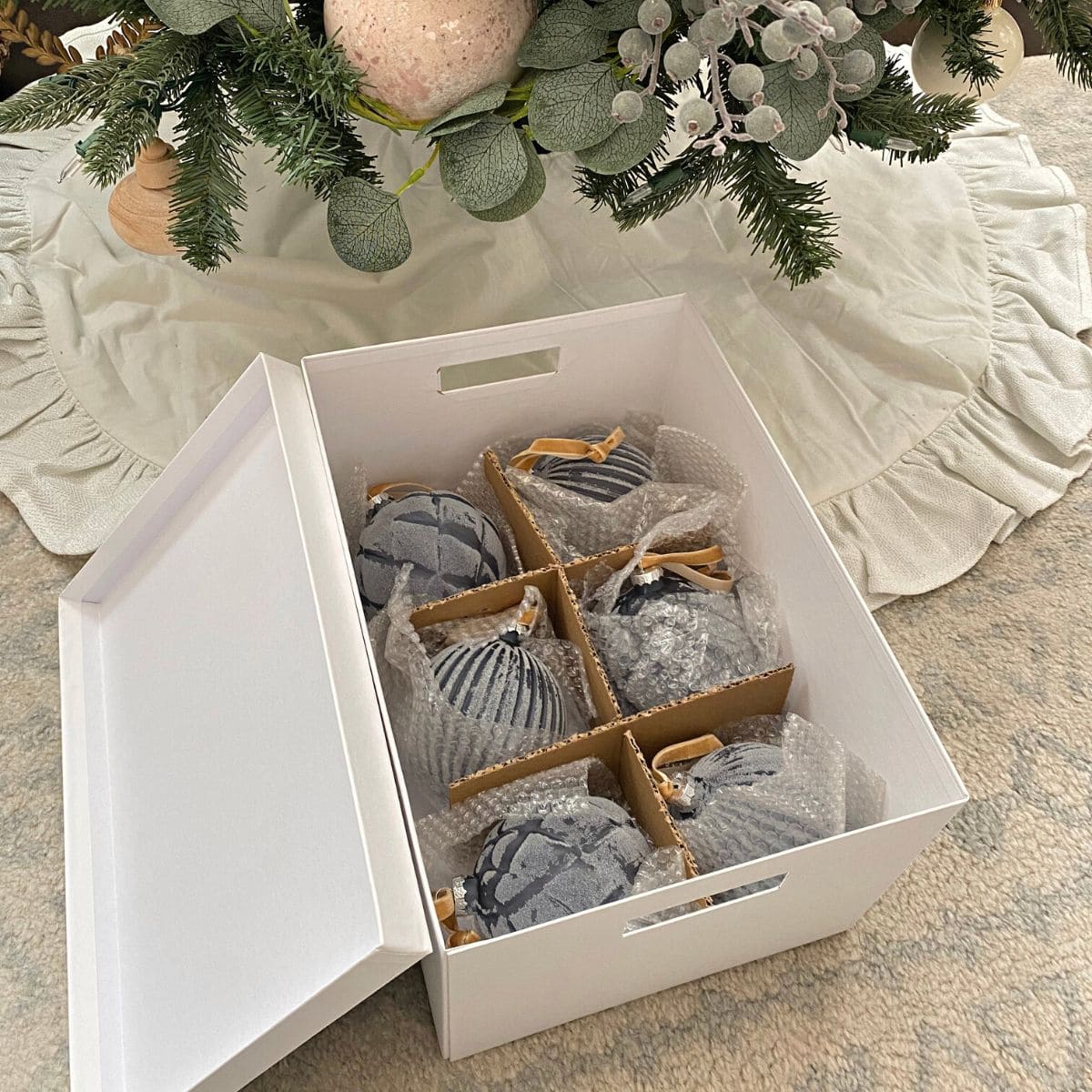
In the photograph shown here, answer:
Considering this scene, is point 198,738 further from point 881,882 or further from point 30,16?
point 30,16

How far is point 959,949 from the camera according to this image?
82cm

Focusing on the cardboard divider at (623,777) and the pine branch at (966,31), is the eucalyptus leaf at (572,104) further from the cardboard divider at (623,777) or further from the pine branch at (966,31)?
the cardboard divider at (623,777)

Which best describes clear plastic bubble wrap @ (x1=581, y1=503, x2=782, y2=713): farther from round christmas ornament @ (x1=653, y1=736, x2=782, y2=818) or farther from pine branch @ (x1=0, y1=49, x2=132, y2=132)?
pine branch @ (x1=0, y1=49, x2=132, y2=132)

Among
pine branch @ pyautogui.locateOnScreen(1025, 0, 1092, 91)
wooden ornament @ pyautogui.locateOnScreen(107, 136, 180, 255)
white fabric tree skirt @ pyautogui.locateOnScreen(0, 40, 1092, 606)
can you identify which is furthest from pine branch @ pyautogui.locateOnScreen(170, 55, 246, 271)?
pine branch @ pyautogui.locateOnScreen(1025, 0, 1092, 91)

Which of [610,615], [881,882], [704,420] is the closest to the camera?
[881,882]

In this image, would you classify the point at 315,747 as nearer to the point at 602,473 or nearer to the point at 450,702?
the point at 450,702

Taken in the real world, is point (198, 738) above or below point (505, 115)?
below

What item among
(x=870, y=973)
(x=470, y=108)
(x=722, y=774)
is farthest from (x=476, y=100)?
(x=870, y=973)

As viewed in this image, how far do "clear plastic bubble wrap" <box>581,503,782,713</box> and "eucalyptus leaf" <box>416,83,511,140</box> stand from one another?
0.35 meters

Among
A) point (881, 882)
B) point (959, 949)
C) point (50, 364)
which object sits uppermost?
point (50, 364)

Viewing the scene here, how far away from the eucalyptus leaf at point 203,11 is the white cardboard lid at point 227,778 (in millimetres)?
231

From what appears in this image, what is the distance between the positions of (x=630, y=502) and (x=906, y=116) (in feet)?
1.17

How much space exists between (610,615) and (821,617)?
161mm

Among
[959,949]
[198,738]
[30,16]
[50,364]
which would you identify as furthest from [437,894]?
[30,16]
